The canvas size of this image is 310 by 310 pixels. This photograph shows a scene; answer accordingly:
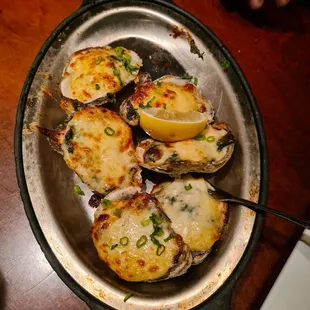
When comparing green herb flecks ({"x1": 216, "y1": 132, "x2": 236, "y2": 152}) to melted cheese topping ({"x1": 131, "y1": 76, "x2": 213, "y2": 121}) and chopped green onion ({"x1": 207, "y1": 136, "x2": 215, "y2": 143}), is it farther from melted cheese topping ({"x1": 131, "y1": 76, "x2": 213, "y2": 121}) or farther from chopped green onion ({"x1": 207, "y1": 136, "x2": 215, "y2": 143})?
melted cheese topping ({"x1": 131, "y1": 76, "x2": 213, "y2": 121})

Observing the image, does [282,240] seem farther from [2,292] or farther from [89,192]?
[2,292]

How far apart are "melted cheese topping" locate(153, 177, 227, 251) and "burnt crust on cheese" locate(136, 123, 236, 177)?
8cm

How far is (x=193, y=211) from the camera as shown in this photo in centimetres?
196

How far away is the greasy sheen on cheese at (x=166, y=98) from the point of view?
2.05 metres

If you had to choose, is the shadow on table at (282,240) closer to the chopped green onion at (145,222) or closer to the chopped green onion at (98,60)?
the chopped green onion at (145,222)

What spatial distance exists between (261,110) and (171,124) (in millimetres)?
769

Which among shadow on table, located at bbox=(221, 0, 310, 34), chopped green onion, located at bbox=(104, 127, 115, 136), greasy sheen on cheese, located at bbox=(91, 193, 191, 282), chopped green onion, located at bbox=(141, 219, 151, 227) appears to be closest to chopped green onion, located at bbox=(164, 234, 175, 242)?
greasy sheen on cheese, located at bbox=(91, 193, 191, 282)

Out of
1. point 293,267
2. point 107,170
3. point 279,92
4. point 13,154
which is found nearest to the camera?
point 293,267

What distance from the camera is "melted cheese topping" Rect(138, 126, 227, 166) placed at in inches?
77.2

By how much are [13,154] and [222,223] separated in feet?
3.66

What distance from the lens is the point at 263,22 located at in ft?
8.45

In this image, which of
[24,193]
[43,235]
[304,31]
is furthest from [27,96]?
[304,31]

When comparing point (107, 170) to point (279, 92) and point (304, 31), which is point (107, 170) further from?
point (304, 31)

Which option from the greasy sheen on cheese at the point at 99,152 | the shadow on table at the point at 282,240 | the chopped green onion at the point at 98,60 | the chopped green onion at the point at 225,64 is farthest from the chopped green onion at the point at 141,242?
the chopped green onion at the point at 225,64
